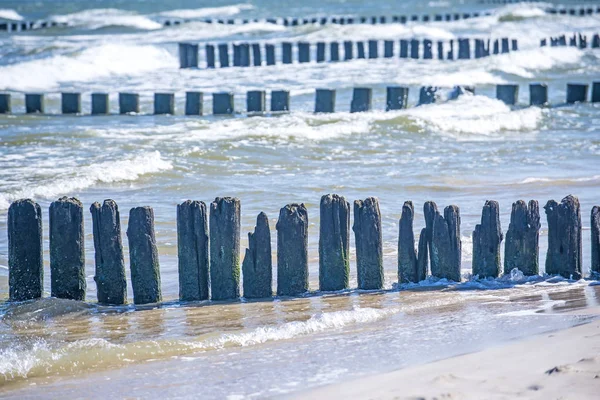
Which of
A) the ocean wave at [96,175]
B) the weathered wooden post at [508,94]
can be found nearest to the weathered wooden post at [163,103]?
the ocean wave at [96,175]

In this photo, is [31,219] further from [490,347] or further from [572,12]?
[572,12]

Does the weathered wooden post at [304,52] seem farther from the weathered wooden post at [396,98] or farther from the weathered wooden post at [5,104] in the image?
the weathered wooden post at [5,104]

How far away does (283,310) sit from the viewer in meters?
6.61

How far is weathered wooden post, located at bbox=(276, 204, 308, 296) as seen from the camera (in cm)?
679

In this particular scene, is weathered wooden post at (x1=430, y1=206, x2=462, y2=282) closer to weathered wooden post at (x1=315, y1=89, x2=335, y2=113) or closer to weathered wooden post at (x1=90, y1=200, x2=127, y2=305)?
weathered wooden post at (x1=90, y1=200, x2=127, y2=305)

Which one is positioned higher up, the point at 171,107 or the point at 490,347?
the point at 171,107

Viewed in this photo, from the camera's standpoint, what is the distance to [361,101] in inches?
727

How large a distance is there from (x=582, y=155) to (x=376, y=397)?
10009 millimetres

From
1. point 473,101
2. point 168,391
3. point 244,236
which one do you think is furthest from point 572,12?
point 168,391

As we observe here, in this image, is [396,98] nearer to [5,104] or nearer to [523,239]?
[5,104]

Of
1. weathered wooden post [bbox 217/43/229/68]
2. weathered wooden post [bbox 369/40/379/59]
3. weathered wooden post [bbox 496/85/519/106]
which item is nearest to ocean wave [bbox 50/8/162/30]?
weathered wooden post [bbox 369/40/379/59]

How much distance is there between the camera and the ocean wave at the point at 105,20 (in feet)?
171

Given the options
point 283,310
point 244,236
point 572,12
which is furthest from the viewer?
point 572,12

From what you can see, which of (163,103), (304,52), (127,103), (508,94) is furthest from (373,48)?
(127,103)
